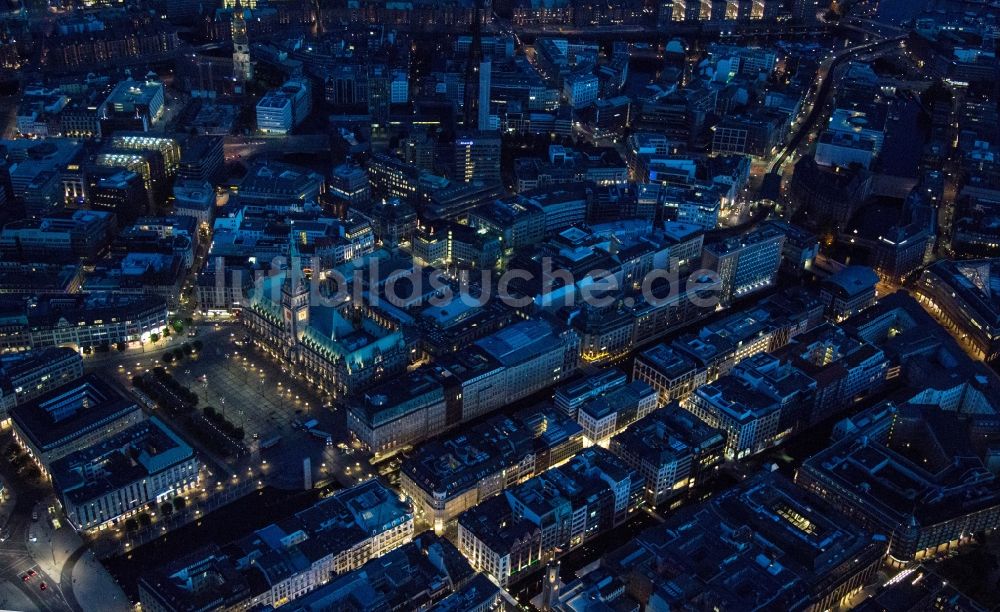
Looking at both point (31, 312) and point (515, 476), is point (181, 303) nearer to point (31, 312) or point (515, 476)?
point (31, 312)

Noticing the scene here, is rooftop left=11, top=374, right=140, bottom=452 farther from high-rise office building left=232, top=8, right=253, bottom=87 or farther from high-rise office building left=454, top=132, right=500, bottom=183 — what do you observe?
high-rise office building left=232, top=8, right=253, bottom=87

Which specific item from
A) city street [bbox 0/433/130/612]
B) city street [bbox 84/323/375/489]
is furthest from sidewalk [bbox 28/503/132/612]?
city street [bbox 84/323/375/489]

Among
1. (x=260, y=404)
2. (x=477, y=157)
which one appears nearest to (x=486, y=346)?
(x=260, y=404)

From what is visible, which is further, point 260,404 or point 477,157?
point 477,157

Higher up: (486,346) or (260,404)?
(486,346)

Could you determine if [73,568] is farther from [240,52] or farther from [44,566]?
[240,52]

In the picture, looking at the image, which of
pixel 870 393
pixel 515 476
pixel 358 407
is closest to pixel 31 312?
pixel 358 407

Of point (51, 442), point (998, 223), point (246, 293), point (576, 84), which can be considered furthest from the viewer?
point (576, 84)

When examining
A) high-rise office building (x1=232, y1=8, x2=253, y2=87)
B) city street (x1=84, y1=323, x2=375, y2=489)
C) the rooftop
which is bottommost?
city street (x1=84, y1=323, x2=375, y2=489)
